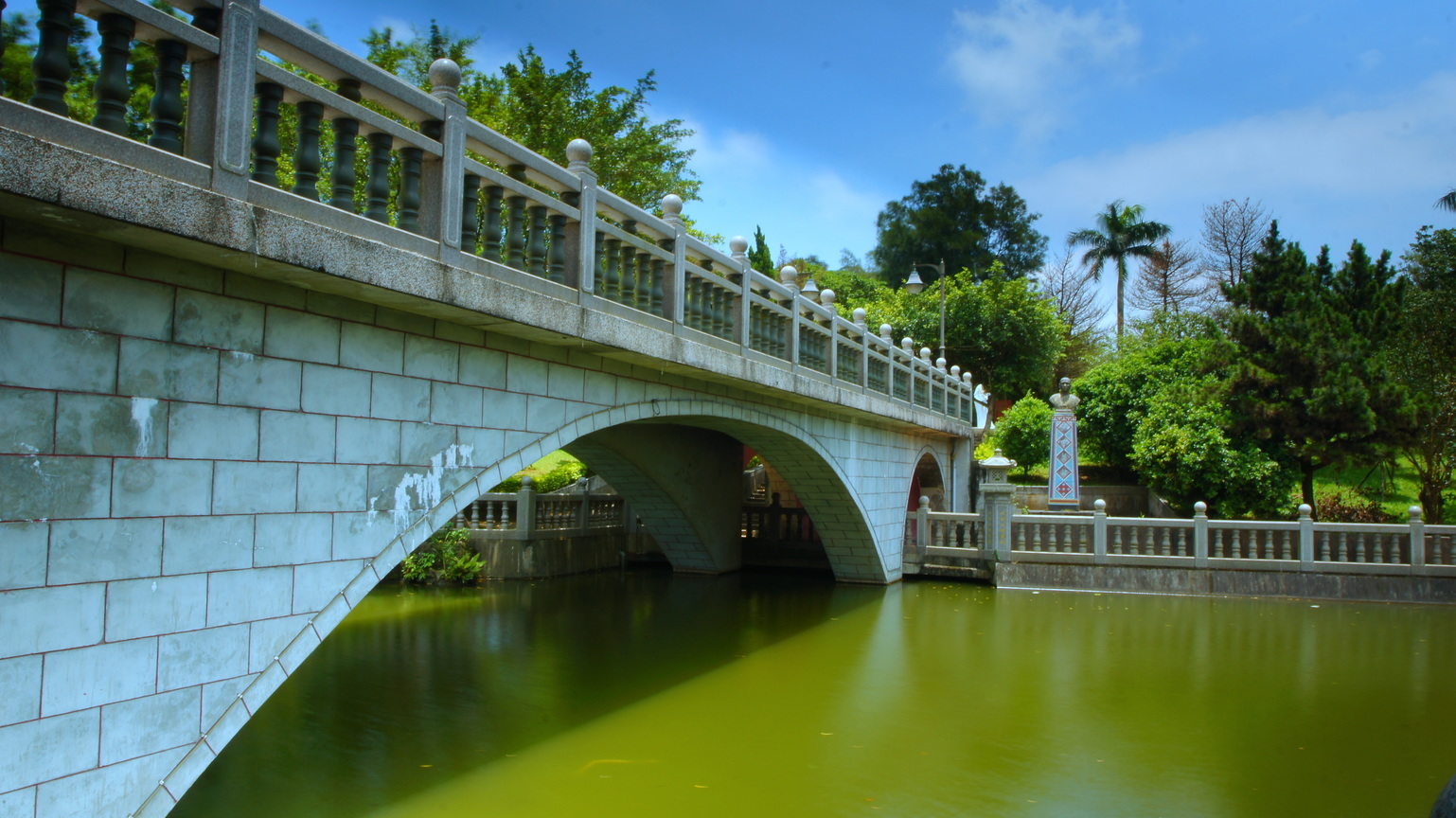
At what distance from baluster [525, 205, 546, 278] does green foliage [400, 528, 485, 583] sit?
7.56 meters

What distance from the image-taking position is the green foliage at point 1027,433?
20.5 m

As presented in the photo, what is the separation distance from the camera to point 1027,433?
20.5 meters

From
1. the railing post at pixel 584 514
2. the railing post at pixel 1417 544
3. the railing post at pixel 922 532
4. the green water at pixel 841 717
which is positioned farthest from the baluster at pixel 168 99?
the railing post at pixel 1417 544

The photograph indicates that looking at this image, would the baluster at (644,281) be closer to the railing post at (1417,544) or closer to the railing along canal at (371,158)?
the railing along canal at (371,158)

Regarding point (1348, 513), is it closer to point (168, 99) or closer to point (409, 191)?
point (409, 191)

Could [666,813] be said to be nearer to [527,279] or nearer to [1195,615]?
[527,279]

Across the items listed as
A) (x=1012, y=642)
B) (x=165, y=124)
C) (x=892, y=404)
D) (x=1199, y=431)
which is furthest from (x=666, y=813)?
(x=1199, y=431)

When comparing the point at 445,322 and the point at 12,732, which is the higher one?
the point at 445,322

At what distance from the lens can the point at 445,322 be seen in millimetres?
4688

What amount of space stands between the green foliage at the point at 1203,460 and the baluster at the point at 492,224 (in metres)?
14.4

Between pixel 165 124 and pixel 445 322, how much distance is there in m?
1.63

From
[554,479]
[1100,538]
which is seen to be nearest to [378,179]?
[1100,538]

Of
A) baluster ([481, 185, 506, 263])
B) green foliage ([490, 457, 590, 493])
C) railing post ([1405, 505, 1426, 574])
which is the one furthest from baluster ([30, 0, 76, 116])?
railing post ([1405, 505, 1426, 574])

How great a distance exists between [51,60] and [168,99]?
0.36 meters
